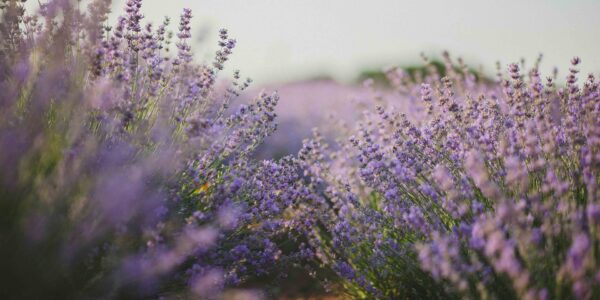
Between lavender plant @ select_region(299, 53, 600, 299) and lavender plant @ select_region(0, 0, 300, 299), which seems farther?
lavender plant @ select_region(299, 53, 600, 299)

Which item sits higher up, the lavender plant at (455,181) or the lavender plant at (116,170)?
the lavender plant at (116,170)

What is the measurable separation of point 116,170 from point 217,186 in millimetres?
571

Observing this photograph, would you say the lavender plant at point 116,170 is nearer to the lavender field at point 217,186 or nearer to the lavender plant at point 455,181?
the lavender field at point 217,186

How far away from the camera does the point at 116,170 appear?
7.02 feet

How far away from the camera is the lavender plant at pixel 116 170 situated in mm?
1891

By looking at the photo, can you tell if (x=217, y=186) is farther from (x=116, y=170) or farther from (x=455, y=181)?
(x=455, y=181)

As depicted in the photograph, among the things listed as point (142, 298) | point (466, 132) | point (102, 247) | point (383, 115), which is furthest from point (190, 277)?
point (466, 132)

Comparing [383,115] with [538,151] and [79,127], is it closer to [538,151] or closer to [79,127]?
[538,151]

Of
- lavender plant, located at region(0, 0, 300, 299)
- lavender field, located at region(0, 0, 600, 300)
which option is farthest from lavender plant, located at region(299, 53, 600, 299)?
lavender plant, located at region(0, 0, 300, 299)

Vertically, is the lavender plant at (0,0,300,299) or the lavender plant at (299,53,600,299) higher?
the lavender plant at (0,0,300,299)

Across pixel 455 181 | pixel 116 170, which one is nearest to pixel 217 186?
pixel 116 170

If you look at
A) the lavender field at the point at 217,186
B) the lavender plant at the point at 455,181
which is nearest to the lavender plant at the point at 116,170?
the lavender field at the point at 217,186

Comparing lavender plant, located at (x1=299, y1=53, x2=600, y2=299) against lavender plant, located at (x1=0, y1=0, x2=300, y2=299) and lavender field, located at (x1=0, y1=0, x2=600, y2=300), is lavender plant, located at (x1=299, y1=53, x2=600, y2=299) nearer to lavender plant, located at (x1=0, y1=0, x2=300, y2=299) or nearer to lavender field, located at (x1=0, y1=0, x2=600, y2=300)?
lavender field, located at (x1=0, y1=0, x2=600, y2=300)

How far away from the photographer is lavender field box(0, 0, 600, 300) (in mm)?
1876
